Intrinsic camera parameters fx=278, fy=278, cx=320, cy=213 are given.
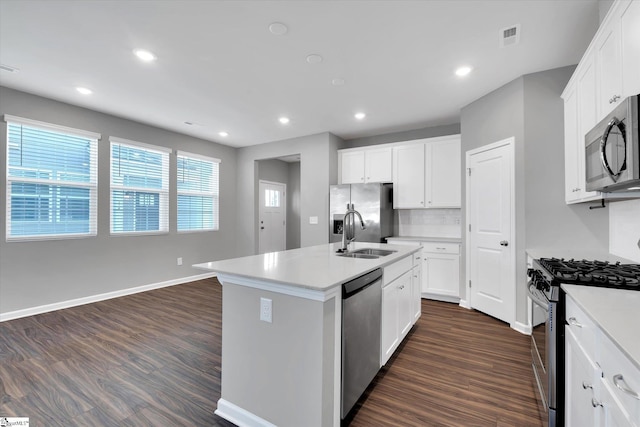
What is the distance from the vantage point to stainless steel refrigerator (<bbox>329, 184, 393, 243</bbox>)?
4.44m

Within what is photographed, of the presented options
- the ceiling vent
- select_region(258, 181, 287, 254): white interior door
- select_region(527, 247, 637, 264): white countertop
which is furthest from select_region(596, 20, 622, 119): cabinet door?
select_region(258, 181, 287, 254): white interior door

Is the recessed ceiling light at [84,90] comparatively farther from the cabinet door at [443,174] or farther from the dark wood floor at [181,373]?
the cabinet door at [443,174]

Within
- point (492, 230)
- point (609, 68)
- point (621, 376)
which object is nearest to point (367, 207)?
point (492, 230)

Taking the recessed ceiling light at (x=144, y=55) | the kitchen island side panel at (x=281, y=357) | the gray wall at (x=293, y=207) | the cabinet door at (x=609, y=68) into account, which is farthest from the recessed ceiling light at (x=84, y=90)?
the cabinet door at (x=609, y=68)

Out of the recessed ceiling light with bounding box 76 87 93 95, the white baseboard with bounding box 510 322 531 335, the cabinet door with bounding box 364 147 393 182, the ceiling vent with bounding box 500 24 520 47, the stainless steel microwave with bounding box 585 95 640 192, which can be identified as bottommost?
the white baseboard with bounding box 510 322 531 335

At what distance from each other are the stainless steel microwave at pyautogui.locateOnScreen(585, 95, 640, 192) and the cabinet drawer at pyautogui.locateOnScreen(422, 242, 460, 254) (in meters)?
2.35

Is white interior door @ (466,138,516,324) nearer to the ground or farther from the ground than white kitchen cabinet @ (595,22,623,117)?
nearer to the ground

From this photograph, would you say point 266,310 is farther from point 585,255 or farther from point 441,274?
point 441,274

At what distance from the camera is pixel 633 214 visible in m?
2.09

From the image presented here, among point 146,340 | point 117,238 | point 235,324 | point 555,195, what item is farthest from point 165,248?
point 555,195

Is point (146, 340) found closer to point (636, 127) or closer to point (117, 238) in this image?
point (117, 238)

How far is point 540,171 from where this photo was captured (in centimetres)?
295

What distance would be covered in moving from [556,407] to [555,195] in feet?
7.31

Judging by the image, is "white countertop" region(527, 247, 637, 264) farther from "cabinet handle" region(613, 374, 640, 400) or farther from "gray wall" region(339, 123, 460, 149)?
"gray wall" region(339, 123, 460, 149)
